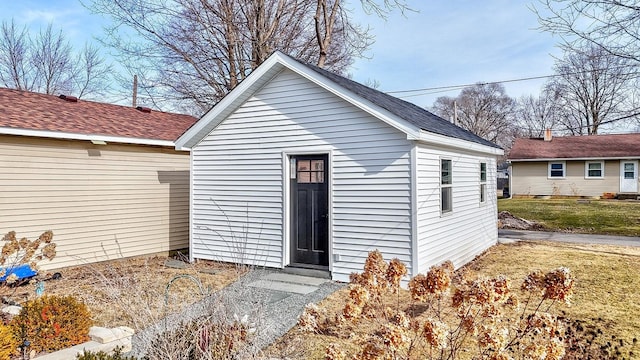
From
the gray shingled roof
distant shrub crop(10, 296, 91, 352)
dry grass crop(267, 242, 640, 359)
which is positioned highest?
the gray shingled roof

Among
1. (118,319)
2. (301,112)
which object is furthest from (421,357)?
(301,112)

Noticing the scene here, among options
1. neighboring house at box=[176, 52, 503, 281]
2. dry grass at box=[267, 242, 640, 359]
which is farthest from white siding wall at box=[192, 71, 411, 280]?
dry grass at box=[267, 242, 640, 359]

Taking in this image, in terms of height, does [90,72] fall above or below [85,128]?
above

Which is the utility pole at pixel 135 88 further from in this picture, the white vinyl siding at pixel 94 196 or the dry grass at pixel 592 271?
the dry grass at pixel 592 271

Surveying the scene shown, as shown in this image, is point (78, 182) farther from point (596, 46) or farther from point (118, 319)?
point (596, 46)

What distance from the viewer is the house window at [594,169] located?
23094 mm

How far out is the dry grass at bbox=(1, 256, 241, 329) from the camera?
4090 mm

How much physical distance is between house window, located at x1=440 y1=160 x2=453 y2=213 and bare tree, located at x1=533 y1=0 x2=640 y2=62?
4.19 meters

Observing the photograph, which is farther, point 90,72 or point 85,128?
point 90,72

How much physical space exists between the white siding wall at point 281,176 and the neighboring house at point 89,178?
1716mm

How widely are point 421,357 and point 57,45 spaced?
101 ft

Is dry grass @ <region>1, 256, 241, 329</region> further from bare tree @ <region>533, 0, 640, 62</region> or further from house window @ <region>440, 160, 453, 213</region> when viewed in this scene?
bare tree @ <region>533, 0, 640, 62</region>

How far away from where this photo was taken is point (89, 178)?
8469 millimetres

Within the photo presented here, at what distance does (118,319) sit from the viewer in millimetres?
5090
